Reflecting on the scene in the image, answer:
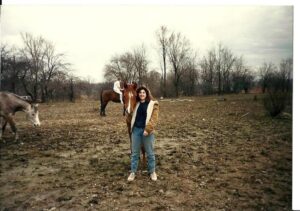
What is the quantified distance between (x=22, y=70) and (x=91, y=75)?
1531 mm

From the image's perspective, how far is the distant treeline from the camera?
5438 millimetres

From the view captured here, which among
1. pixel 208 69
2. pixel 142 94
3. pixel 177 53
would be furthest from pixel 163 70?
pixel 142 94

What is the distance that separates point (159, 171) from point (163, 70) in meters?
2.67

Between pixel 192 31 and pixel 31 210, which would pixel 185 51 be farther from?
pixel 31 210

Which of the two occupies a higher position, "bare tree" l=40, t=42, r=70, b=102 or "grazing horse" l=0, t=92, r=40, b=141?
"bare tree" l=40, t=42, r=70, b=102

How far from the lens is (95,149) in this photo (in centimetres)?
591

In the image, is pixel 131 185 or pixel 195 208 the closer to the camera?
pixel 195 208

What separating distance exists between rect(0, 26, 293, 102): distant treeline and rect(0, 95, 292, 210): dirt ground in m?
0.87

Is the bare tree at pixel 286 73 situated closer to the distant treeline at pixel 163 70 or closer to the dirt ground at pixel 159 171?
the distant treeline at pixel 163 70

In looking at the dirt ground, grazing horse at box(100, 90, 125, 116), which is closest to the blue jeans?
the dirt ground

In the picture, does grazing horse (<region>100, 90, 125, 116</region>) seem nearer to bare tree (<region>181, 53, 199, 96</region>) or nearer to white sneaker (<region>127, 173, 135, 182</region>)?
bare tree (<region>181, 53, 199, 96</region>)

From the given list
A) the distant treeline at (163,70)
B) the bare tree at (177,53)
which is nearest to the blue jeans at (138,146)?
the distant treeline at (163,70)

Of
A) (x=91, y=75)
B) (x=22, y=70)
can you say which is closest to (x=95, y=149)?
(x=91, y=75)

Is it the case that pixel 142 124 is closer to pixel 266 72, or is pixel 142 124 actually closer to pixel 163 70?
pixel 163 70
